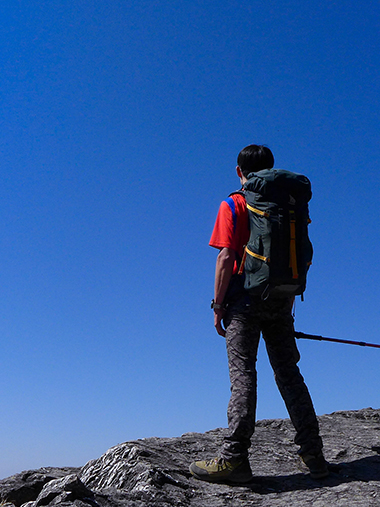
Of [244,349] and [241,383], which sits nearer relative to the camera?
[241,383]

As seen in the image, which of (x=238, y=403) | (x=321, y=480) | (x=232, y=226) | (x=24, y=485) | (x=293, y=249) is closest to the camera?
(x=238, y=403)

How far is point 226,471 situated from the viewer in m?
5.64

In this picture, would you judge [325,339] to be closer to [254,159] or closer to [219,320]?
[219,320]

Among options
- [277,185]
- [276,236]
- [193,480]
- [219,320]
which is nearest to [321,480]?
[193,480]

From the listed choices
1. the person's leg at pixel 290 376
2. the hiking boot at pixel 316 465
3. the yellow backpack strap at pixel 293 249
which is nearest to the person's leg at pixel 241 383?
the person's leg at pixel 290 376

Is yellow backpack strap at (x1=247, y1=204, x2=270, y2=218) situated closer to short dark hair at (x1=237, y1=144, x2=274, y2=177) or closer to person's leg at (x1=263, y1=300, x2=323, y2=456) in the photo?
short dark hair at (x1=237, y1=144, x2=274, y2=177)

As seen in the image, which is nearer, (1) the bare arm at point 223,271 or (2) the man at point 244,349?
(2) the man at point 244,349

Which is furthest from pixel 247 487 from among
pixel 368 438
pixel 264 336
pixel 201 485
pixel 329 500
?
pixel 368 438

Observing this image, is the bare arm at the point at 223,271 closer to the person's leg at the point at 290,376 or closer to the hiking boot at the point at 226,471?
the person's leg at the point at 290,376

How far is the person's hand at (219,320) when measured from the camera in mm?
6000

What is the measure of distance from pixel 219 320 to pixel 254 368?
69cm

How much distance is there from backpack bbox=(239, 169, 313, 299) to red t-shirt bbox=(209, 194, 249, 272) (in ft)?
0.32

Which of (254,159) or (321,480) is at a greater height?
(254,159)

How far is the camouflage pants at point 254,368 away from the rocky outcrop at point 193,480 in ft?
1.57
